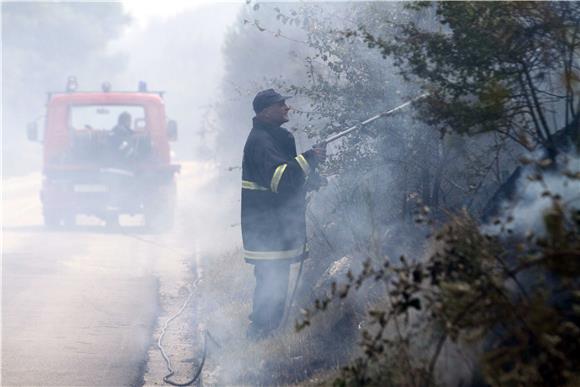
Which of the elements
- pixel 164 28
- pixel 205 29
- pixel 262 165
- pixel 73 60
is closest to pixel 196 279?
pixel 262 165

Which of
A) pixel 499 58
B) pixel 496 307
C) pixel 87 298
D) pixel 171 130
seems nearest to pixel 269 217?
pixel 499 58

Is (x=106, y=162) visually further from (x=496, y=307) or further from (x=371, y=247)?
(x=496, y=307)

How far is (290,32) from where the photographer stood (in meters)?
17.7

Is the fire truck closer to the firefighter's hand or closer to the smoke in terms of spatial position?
the firefighter's hand

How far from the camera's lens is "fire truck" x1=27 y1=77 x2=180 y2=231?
1638 centimetres

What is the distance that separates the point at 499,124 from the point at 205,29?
114m

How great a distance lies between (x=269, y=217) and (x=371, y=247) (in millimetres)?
754

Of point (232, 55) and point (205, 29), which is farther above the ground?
point (205, 29)

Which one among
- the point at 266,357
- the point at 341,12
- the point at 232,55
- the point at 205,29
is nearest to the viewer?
the point at 266,357

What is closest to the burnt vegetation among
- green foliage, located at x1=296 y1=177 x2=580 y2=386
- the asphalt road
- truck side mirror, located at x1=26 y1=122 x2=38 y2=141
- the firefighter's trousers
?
green foliage, located at x1=296 y1=177 x2=580 y2=386

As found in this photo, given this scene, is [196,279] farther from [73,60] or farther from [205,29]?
[205,29]

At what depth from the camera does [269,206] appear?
274 inches

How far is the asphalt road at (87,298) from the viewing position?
7098 millimetres

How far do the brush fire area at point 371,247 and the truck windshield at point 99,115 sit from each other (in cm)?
259
